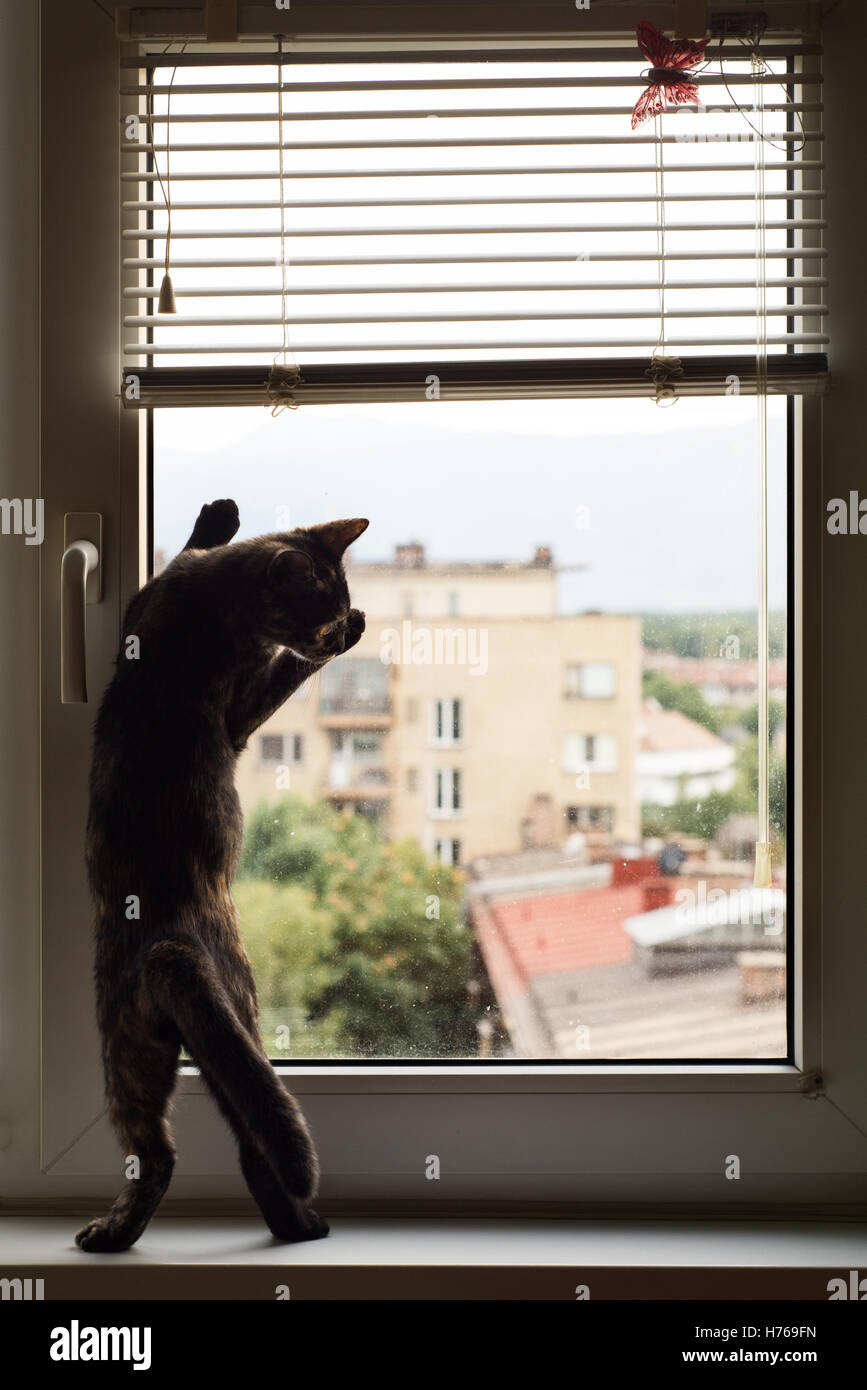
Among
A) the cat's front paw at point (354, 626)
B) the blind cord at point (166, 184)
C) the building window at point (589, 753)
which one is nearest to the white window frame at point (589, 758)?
the building window at point (589, 753)

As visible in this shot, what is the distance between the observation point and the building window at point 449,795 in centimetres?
85

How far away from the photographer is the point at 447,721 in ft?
2.81

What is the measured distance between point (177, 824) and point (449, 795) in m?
0.24

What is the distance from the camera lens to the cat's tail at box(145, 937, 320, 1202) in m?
0.69

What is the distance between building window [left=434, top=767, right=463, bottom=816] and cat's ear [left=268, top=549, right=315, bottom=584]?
23 centimetres

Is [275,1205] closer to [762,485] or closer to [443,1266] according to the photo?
[443,1266]

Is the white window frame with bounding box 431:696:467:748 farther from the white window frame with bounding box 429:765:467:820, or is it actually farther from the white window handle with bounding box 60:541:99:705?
the white window handle with bounding box 60:541:99:705

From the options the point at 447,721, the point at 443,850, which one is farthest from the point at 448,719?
the point at 443,850

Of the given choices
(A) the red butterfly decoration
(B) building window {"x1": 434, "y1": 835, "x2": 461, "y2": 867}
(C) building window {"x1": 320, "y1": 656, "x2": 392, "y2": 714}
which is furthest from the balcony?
(A) the red butterfly decoration
